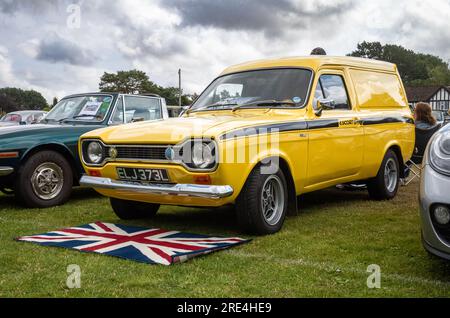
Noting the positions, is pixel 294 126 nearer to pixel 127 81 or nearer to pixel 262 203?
pixel 262 203

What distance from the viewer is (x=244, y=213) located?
5094 millimetres

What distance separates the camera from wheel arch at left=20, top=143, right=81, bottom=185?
23.2 feet

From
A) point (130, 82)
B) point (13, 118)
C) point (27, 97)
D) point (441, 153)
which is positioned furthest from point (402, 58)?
point (441, 153)

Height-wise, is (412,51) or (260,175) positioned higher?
(412,51)

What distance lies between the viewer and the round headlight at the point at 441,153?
11.7 ft

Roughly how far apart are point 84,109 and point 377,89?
436cm

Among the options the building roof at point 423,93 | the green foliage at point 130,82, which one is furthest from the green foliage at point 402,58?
the green foliage at point 130,82

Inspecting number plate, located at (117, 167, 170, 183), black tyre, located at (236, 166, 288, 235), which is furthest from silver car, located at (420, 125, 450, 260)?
number plate, located at (117, 167, 170, 183)

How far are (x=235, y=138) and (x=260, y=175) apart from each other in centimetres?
50

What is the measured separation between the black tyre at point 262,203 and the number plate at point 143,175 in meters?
0.74

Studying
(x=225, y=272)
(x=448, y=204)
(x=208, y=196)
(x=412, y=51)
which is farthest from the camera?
(x=412, y=51)

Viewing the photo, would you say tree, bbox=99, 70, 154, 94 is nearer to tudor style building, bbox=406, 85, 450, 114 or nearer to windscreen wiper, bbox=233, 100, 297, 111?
tudor style building, bbox=406, 85, 450, 114
